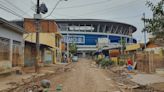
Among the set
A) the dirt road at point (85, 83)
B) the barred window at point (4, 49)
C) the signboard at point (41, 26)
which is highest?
the signboard at point (41, 26)

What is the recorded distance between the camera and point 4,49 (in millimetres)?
27062

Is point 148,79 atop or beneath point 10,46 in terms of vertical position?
beneath

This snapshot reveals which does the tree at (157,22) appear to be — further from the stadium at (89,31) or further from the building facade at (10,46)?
the stadium at (89,31)

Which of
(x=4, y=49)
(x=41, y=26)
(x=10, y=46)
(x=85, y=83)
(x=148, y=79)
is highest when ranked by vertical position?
(x=41, y=26)

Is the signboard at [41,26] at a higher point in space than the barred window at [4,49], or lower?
higher

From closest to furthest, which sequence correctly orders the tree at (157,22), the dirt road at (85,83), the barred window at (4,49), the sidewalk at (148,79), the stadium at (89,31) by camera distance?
the tree at (157,22)
the dirt road at (85,83)
the sidewalk at (148,79)
the barred window at (4,49)
the stadium at (89,31)

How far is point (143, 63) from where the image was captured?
1297 inches

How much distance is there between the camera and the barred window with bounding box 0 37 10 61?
26150 millimetres

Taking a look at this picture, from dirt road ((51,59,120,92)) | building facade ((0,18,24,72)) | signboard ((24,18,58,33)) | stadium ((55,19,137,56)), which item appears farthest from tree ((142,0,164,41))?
stadium ((55,19,137,56))

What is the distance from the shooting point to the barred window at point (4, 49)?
26.1 metres

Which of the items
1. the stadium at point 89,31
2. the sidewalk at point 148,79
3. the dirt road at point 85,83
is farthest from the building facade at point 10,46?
the stadium at point 89,31

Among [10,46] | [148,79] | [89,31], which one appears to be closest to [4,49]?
[10,46]

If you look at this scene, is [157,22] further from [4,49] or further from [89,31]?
[89,31]

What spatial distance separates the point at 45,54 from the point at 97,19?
82.5 meters
